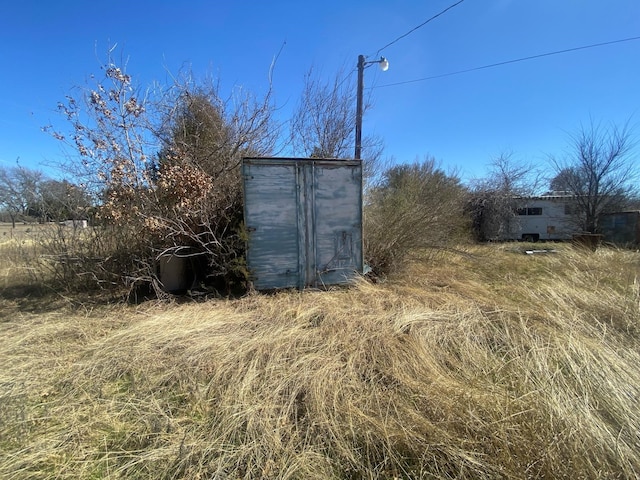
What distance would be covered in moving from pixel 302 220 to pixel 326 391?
340cm

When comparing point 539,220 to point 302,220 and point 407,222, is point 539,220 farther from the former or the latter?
point 302,220

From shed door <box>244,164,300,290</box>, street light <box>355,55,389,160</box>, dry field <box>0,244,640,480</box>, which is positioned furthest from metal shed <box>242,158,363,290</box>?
street light <box>355,55,389,160</box>

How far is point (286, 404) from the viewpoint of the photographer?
90.2 inches

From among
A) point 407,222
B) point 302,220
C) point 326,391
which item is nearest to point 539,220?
point 407,222

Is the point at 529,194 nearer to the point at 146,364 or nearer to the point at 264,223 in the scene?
the point at 264,223

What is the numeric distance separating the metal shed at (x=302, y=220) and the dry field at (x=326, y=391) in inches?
42.0

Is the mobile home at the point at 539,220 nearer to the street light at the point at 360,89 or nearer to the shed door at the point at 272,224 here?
the street light at the point at 360,89

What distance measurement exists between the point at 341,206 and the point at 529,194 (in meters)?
17.1

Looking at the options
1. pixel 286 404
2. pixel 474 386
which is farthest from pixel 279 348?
pixel 474 386

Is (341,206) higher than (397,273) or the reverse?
higher

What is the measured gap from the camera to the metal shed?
5234 mm

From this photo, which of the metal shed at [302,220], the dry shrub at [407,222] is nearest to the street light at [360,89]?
the dry shrub at [407,222]

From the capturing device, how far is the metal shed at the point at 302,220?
5234 millimetres

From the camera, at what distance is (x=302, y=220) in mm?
5449
